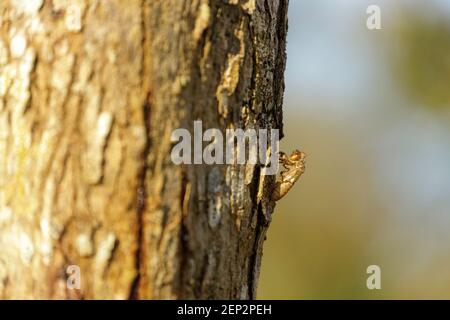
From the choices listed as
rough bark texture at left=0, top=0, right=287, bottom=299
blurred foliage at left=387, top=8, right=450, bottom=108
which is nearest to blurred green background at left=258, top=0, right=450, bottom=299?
blurred foliage at left=387, top=8, right=450, bottom=108

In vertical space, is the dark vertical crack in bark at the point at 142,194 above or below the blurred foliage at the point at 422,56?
below

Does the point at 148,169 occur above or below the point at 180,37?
below

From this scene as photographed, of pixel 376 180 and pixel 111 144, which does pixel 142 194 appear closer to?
pixel 111 144

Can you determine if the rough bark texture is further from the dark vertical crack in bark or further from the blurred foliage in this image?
the blurred foliage

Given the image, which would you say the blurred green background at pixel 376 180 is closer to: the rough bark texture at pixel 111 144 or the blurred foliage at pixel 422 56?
the blurred foliage at pixel 422 56

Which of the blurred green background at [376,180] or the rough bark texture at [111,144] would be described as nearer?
the rough bark texture at [111,144]

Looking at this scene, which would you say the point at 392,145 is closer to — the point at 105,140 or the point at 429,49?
the point at 429,49

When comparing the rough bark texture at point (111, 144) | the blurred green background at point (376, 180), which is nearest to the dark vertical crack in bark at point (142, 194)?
the rough bark texture at point (111, 144)
